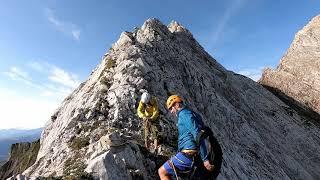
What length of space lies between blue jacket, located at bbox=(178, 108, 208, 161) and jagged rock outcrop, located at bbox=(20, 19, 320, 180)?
6.46m

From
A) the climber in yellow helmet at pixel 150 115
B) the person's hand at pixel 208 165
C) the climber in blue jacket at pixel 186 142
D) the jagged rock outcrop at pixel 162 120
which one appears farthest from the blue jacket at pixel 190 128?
the climber in yellow helmet at pixel 150 115

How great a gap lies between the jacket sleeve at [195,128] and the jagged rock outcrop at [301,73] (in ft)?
230

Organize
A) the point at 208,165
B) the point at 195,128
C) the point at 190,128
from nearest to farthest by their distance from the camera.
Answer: the point at 208,165 → the point at 195,128 → the point at 190,128

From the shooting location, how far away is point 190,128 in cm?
1411

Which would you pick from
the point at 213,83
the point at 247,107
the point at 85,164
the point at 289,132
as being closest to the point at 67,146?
the point at 85,164

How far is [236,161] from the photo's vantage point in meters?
32.0

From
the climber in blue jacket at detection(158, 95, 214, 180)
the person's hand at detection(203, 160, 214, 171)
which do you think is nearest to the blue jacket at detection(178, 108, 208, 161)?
the climber in blue jacket at detection(158, 95, 214, 180)

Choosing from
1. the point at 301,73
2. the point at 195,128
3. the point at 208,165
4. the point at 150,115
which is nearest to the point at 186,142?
the point at 195,128

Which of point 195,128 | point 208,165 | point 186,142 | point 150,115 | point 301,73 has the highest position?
point 301,73

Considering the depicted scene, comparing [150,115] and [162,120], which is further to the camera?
[162,120]

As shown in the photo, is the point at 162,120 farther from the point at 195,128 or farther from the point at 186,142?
the point at 195,128

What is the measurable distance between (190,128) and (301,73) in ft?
266

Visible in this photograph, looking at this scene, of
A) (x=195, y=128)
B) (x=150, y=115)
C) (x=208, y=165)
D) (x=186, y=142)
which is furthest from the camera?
(x=150, y=115)

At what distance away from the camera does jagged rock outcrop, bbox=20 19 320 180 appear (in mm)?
22438
